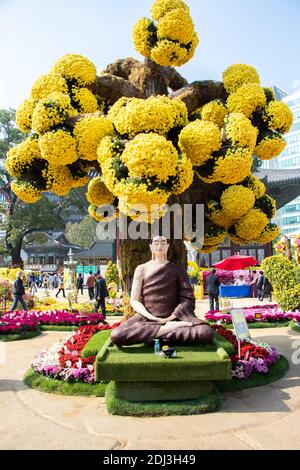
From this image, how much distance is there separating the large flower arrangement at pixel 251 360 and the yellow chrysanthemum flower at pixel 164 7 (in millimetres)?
5294

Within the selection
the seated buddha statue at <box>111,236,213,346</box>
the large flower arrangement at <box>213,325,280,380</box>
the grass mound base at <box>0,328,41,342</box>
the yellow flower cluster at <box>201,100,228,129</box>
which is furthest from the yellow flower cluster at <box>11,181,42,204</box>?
the grass mound base at <box>0,328,41,342</box>

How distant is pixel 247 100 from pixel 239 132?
3.11 feet

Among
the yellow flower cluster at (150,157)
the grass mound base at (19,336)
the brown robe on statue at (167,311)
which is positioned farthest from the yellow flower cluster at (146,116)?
the grass mound base at (19,336)

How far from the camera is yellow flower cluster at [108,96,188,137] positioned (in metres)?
5.39

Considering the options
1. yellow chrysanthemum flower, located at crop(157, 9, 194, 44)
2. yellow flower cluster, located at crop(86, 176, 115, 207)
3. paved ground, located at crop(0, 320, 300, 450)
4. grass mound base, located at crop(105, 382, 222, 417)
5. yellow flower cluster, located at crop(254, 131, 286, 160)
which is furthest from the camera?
yellow flower cluster, located at crop(86, 176, 115, 207)

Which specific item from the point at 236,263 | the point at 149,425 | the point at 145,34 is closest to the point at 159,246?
the point at 149,425

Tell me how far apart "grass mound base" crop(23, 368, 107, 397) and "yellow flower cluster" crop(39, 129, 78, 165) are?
3075mm

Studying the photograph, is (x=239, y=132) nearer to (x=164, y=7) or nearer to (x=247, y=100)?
(x=247, y=100)

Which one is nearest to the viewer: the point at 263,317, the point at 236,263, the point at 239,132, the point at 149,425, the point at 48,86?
the point at 149,425

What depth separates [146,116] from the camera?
17.6ft

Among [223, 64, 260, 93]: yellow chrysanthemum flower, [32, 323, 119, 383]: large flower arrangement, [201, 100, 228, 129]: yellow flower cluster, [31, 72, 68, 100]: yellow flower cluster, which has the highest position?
[223, 64, 260, 93]: yellow chrysanthemum flower

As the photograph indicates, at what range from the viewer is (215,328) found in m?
7.71

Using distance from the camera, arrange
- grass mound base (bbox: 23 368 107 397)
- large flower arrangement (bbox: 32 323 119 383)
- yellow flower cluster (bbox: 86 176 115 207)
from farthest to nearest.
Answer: yellow flower cluster (bbox: 86 176 115 207)
large flower arrangement (bbox: 32 323 119 383)
grass mound base (bbox: 23 368 107 397)

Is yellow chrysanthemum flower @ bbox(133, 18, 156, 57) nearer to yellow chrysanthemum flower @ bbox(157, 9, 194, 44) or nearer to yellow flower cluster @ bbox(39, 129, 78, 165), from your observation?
yellow chrysanthemum flower @ bbox(157, 9, 194, 44)
